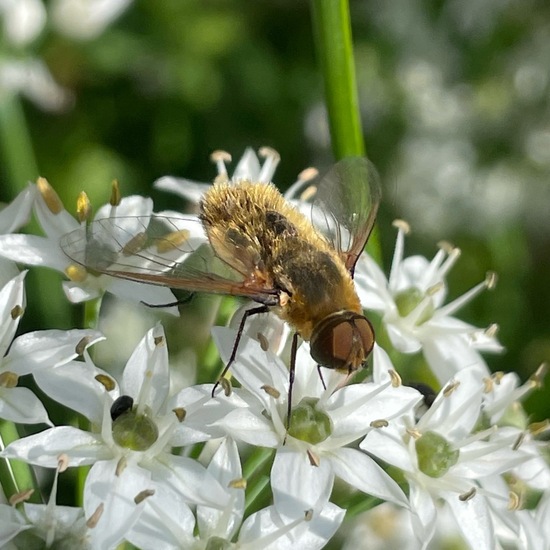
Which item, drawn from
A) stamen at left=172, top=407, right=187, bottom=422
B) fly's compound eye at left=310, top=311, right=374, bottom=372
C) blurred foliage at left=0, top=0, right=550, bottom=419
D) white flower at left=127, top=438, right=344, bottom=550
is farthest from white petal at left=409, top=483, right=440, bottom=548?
blurred foliage at left=0, top=0, right=550, bottom=419

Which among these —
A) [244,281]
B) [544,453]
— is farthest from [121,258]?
[544,453]

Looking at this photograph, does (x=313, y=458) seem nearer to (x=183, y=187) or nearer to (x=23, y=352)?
(x=23, y=352)

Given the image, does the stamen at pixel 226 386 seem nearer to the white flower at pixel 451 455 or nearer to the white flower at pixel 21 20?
the white flower at pixel 451 455

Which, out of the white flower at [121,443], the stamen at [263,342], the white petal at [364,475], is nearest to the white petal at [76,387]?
the white flower at [121,443]

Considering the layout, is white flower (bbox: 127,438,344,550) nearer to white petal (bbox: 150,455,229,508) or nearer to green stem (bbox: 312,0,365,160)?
white petal (bbox: 150,455,229,508)

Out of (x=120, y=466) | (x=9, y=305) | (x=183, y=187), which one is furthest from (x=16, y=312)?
(x=183, y=187)
